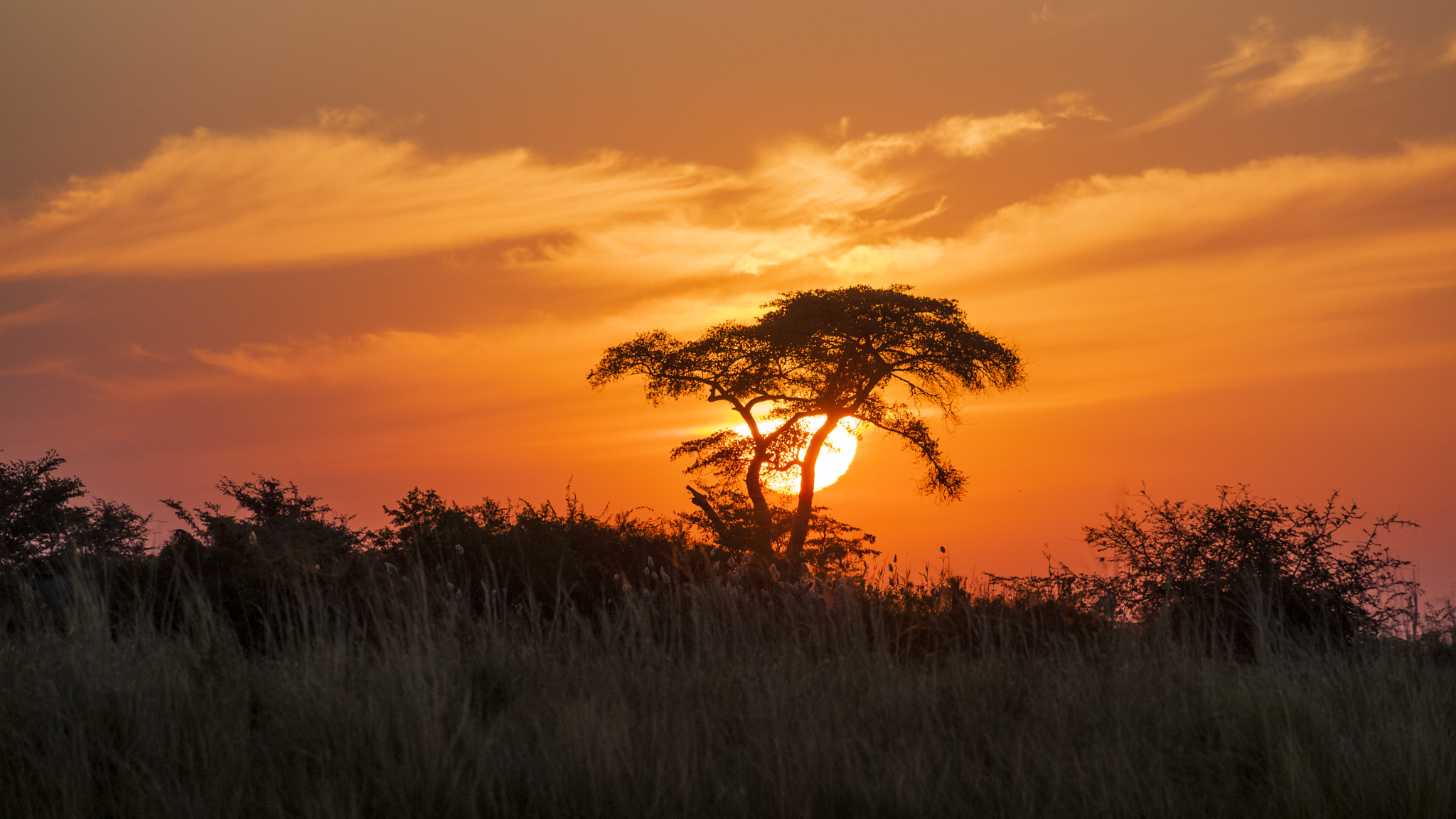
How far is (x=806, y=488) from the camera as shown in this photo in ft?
82.8

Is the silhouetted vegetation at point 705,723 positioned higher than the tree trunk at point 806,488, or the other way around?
the tree trunk at point 806,488

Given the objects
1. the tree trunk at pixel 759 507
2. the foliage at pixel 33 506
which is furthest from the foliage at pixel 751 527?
the foliage at pixel 33 506

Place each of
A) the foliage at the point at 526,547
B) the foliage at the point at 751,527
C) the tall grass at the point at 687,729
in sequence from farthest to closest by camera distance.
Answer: the foliage at the point at 751,527 → the foliage at the point at 526,547 → the tall grass at the point at 687,729

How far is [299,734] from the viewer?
214 inches

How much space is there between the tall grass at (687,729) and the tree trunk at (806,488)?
16460mm

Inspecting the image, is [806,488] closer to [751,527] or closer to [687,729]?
[751,527]

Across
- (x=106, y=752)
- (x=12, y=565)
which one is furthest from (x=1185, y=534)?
(x=12, y=565)

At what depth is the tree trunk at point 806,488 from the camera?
2441cm

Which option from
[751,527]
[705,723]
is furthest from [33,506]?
[705,723]

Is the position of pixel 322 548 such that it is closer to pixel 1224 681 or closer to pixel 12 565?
pixel 12 565

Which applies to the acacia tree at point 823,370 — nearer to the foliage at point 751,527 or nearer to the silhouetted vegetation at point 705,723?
the foliage at point 751,527

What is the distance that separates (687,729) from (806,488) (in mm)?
20035

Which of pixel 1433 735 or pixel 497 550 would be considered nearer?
pixel 1433 735

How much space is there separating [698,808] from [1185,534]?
1023 cm
